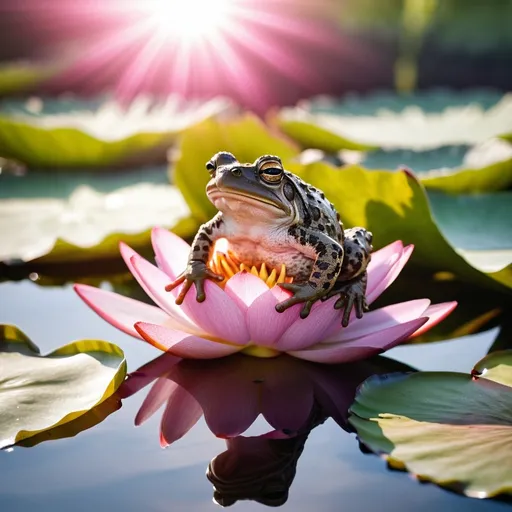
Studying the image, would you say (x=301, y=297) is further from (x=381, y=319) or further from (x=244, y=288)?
(x=381, y=319)

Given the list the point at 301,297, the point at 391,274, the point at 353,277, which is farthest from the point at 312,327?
the point at 391,274

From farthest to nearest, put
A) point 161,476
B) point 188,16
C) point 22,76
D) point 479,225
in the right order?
1. point 188,16
2. point 22,76
3. point 479,225
4. point 161,476

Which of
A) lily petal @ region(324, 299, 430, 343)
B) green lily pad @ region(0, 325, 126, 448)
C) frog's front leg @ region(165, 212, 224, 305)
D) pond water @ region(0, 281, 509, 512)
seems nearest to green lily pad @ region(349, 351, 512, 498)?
pond water @ region(0, 281, 509, 512)

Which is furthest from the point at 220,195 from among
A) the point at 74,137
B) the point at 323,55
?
the point at 323,55

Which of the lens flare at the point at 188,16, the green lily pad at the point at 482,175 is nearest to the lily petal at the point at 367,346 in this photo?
the green lily pad at the point at 482,175

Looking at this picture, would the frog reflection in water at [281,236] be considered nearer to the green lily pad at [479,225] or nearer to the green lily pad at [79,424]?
the green lily pad at [79,424]

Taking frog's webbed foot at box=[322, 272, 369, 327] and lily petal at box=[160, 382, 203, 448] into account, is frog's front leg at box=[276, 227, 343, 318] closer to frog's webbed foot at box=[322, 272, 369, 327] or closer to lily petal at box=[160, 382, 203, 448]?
frog's webbed foot at box=[322, 272, 369, 327]

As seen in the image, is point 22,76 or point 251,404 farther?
point 22,76
